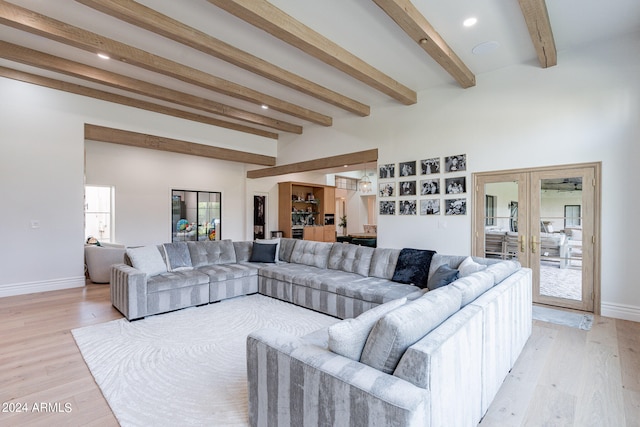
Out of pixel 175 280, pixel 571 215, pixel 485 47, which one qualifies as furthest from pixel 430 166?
pixel 175 280

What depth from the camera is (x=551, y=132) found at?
4.09m

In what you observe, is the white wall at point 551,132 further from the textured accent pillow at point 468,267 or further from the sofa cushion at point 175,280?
the sofa cushion at point 175,280

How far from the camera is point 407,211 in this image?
5469mm

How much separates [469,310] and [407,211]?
374 centimetres

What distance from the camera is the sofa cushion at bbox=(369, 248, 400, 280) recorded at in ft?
13.4

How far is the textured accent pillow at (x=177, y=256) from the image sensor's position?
4.59m

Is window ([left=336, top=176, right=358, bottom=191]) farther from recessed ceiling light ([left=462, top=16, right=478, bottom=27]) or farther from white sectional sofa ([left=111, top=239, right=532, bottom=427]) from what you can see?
recessed ceiling light ([left=462, top=16, right=478, bottom=27])

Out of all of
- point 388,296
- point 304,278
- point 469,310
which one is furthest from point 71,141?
point 469,310

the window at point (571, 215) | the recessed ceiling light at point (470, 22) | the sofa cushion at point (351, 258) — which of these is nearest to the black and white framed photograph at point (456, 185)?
the window at point (571, 215)

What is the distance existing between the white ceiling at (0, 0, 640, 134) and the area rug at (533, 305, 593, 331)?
3238 mm

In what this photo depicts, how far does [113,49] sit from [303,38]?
2.31 m

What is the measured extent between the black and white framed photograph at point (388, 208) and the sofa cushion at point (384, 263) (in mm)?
1506

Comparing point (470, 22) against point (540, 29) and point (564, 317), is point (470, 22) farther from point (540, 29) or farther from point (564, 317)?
point (564, 317)

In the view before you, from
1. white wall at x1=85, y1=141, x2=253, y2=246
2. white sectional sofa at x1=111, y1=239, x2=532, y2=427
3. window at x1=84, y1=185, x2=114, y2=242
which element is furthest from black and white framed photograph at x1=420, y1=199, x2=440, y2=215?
window at x1=84, y1=185, x2=114, y2=242
